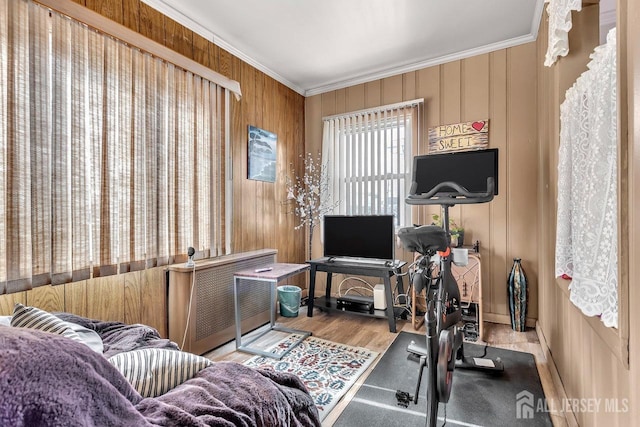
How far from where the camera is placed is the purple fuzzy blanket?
0.51 meters

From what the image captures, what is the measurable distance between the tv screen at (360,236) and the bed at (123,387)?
213 centimetres

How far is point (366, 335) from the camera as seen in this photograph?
274 cm

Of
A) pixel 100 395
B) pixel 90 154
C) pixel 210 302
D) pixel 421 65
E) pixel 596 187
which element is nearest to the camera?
pixel 100 395

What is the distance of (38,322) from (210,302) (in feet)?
5.09

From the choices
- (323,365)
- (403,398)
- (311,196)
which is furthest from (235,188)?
(403,398)

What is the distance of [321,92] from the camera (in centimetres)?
397

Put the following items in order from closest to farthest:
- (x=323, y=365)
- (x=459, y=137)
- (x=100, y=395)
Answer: (x=100, y=395) → (x=323, y=365) → (x=459, y=137)

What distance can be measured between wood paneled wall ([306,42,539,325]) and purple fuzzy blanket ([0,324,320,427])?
2.70 metres

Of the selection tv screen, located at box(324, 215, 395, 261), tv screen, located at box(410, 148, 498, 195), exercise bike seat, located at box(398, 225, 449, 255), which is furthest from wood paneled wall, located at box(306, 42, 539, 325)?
exercise bike seat, located at box(398, 225, 449, 255)

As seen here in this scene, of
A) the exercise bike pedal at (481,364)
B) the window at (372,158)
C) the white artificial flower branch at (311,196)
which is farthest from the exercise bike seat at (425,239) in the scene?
the white artificial flower branch at (311,196)

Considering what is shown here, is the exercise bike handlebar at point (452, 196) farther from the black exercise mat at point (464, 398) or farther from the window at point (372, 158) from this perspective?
the window at point (372, 158)

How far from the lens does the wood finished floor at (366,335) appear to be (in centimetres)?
214

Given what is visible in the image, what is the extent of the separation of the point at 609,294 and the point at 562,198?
76 cm

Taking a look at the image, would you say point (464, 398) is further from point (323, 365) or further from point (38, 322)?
point (38, 322)
